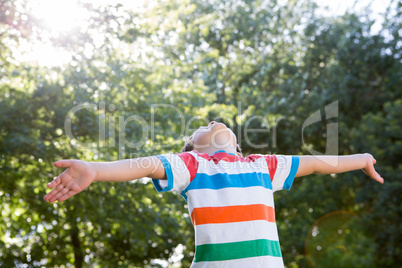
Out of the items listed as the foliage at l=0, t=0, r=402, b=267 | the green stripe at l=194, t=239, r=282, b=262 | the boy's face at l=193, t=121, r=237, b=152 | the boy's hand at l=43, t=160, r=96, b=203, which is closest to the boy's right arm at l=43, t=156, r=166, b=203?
the boy's hand at l=43, t=160, r=96, b=203

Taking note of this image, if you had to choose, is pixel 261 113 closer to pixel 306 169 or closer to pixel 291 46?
pixel 291 46

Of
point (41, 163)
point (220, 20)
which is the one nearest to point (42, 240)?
point (41, 163)

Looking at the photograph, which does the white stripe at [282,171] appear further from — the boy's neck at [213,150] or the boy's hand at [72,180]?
the boy's hand at [72,180]

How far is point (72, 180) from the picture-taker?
5.44ft

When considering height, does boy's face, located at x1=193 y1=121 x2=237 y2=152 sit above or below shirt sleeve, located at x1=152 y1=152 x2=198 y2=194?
above

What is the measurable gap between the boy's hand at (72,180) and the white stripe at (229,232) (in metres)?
0.52

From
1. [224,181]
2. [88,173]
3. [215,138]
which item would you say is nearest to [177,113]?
[215,138]

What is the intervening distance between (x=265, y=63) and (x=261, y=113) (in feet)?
7.27

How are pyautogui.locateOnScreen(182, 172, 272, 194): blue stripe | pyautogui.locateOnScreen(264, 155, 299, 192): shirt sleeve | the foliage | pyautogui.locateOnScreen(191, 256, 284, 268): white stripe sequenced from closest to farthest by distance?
pyautogui.locateOnScreen(191, 256, 284, 268): white stripe
pyautogui.locateOnScreen(182, 172, 272, 194): blue stripe
pyautogui.locateOnScreen(264, 155, 299, 192): shirt sleeve
the foliage

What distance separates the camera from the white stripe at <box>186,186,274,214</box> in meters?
1.92

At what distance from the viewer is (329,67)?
14.1 metres

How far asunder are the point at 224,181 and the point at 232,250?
29 cm

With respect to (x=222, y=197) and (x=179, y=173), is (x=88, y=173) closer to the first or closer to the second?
(x=179, y=173)

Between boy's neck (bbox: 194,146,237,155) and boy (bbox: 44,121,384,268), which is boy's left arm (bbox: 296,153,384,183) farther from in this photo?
boy's neck (bbox: 194,146,237,155)
